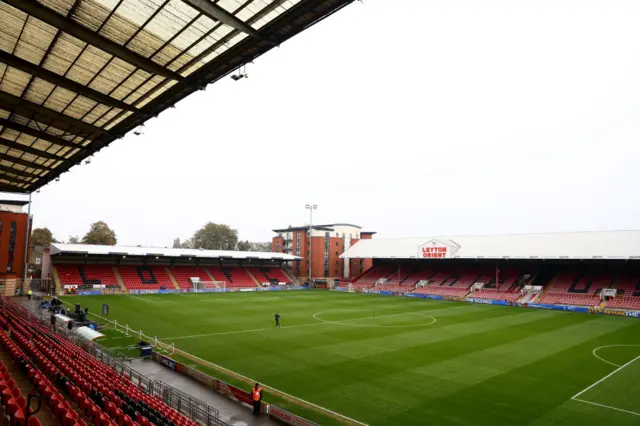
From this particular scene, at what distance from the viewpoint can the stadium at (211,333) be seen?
11.9m

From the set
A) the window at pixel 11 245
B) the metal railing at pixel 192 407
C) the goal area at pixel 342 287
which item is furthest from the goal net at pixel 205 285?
the metal railing at pixel 192 407

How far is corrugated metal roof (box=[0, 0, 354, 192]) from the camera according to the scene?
11.5 m

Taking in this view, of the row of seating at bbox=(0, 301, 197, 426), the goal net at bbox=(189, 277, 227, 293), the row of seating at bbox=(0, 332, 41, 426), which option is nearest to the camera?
the row of seating at bbox=(0, 332, 41, 426)

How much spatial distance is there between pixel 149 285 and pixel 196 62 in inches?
1888

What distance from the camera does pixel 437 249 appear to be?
60000 mm

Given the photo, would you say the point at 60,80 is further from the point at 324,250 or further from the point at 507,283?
the point at 324,250

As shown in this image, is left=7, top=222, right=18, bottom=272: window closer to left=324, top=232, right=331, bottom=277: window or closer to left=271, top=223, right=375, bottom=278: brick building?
left=271, top=223, right=375, bottom=278: brick building

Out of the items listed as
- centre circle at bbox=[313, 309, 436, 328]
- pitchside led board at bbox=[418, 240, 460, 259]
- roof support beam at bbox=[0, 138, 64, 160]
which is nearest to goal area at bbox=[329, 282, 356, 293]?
pitchside led board at bbox=[418, 240, 460, 259]

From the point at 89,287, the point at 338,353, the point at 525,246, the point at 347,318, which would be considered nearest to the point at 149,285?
Result: the point at 89,287

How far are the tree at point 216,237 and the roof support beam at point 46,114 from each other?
83408mm

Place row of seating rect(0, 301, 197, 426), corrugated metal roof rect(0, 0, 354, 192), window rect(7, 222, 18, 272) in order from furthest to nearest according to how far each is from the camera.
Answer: window rect(7, 222, 18, 272)
corrugated metal roof rect(0, 0, 354, 192)
row of seating rect(0, 301, 197, 426)

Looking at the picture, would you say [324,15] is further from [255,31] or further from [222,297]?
[222,297]

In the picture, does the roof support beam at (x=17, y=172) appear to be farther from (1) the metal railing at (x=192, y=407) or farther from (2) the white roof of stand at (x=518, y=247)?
(2) the white roof of stand at (x=518, y=247)

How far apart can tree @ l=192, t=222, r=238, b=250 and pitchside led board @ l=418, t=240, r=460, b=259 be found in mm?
56174
